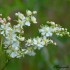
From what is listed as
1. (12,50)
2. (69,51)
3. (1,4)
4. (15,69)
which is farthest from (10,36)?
(69,51)

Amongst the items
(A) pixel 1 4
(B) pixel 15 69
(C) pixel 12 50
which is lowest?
(C) pixel 12 50

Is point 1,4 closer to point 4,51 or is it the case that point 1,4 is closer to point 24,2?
point 24,2

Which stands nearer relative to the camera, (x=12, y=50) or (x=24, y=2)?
(x=12, y=50)

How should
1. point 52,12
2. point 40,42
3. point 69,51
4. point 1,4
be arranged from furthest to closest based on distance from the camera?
point 52,12 < point 69,51 < point 1,4 < point 40,42

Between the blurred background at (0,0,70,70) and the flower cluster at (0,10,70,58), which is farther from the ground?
the blurred background at (0,0,70,70)

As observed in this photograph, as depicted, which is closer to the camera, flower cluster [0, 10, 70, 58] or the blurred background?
flower cluster [0, 10, 70, 58]

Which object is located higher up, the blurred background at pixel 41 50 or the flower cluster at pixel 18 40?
the blurred background at pixel 41 50

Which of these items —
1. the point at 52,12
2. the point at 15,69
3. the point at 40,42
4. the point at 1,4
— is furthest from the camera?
the point at 52,12

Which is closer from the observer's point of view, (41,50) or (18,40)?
(18,40)

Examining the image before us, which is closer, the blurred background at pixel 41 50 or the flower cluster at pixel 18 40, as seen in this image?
the flower cluster at pixel 18 40

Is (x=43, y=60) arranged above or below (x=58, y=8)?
below

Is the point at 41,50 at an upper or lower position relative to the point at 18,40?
upper
